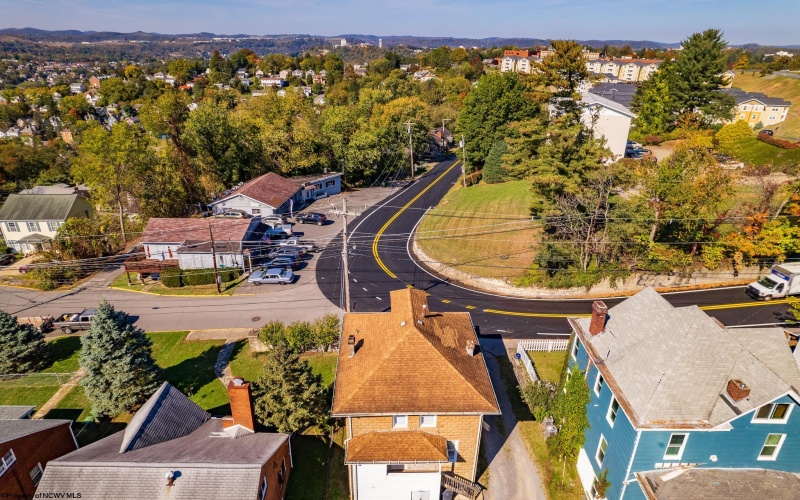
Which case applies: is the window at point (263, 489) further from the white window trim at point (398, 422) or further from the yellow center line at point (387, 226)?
the yellow center line at point (387, 226)

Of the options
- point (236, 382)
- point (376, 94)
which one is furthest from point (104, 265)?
point (376, 94)

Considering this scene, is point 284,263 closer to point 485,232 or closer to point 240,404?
point 485,232

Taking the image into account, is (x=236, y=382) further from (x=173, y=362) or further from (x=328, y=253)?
(x=328, y=253)

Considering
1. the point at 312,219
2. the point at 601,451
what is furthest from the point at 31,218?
the point at 601,451

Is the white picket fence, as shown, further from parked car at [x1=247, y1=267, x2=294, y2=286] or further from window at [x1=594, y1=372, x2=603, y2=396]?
parked car at [x1=247, y1=267, x2=294, y2=286]

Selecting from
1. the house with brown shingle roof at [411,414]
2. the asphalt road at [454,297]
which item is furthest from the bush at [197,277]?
the house with brown shingle roof at [411,414]

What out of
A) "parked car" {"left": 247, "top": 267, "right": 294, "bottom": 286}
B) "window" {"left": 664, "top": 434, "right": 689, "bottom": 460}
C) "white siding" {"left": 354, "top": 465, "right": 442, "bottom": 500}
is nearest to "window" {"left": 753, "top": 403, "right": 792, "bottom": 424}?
"window" {"left": 664, "top": 434, "right": 689, "bottom": 460}
